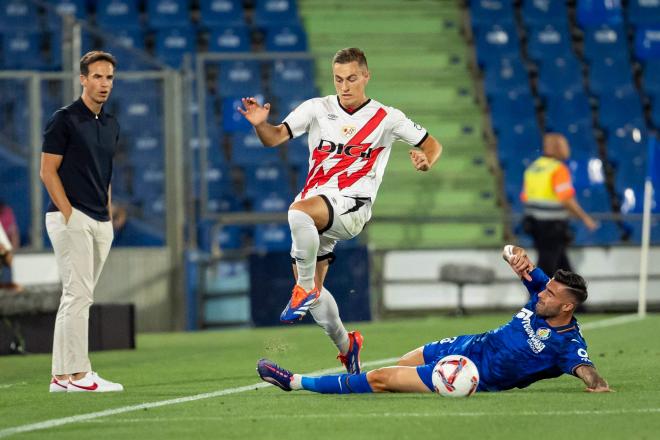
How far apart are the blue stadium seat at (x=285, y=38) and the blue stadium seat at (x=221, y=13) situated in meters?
0.49

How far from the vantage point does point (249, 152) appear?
60.7 feet

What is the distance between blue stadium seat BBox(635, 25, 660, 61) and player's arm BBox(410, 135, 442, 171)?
14527 millimetres

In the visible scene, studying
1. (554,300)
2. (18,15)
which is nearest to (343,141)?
(554,300)

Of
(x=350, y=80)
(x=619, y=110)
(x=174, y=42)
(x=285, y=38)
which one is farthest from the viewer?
(x=285, y=38)

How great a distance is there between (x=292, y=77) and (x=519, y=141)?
13.5 feet

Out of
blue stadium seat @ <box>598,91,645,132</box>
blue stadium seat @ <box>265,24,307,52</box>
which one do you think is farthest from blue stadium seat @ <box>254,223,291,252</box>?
blue stadium seat @ <box>598,91,645,132</box>

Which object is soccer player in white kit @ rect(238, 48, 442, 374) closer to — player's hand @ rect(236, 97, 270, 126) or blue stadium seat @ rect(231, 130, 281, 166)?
player's hand @ rect(236, 97, 270, 126)

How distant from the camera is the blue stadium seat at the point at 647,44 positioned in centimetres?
2286

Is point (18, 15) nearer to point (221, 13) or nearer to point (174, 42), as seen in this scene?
point (174, 42)

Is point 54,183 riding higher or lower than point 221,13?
lower

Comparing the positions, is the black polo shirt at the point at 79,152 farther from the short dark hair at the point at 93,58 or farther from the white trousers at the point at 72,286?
the short dark hair at the point at 93,58

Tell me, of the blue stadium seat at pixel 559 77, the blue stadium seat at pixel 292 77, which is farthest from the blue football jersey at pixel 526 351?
the blue stadium seat at pixel 559 77

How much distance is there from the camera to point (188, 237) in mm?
18312

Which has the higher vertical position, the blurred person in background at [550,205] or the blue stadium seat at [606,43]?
the blue stadium seat at [606,43]
